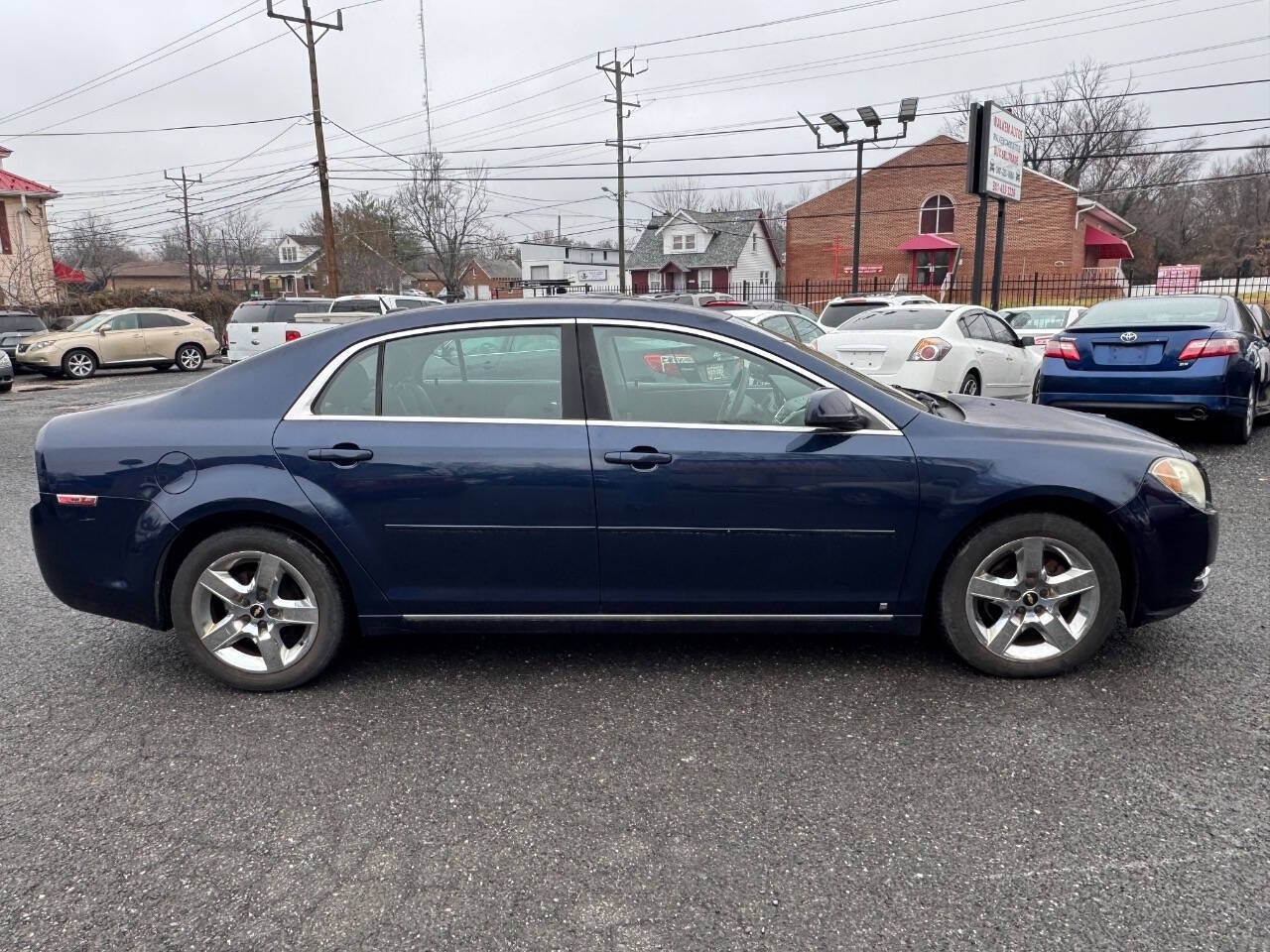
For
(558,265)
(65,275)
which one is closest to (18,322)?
(65,275)

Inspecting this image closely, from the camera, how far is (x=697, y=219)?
2306 inches

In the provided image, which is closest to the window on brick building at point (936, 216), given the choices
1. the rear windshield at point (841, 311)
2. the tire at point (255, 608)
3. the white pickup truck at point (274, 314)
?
the rear windshield at point (841, 311)

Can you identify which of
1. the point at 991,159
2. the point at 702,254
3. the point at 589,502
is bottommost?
the point at 589,502

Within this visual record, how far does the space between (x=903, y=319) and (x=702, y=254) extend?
1926 inches

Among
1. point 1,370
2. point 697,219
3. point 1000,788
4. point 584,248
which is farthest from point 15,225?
point 584,248

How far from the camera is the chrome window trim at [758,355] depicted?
3541mm

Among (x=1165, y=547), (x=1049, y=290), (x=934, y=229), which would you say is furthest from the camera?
(x=934, y=229)

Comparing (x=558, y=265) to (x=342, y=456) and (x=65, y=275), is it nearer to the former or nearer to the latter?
(x=65, y=275)

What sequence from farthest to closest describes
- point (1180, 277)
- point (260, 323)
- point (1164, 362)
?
point (1180, 277) → point (260, 323) → point (1164, 362)

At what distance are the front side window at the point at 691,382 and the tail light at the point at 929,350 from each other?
20.0ft

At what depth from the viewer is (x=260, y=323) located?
1880 centimetres

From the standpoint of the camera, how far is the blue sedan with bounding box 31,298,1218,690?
11.4 feet

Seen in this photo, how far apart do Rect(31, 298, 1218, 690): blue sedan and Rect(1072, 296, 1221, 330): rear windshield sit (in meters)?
5.27

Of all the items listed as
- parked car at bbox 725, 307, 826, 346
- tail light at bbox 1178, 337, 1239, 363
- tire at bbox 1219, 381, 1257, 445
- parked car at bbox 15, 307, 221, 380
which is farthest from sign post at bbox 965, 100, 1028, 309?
parked car at bbox 15, 307, 221, 380
